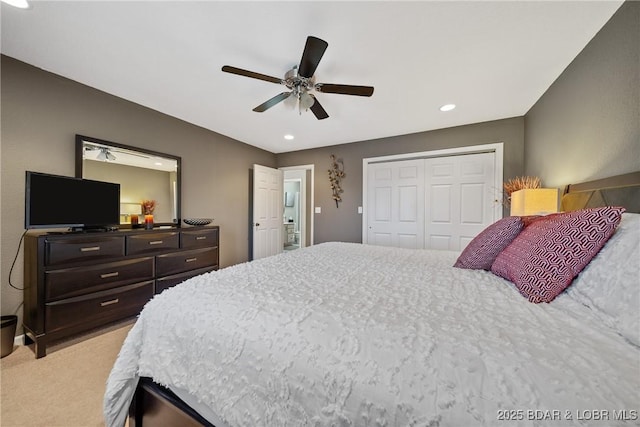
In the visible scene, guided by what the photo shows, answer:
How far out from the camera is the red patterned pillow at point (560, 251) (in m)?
0.85

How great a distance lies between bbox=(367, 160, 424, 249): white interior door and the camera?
138 inches

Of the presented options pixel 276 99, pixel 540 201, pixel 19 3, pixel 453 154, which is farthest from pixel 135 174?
pixel 453 154

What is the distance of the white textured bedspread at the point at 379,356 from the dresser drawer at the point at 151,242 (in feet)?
5.38

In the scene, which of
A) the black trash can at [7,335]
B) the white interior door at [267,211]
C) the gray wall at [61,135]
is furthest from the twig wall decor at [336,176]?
the black trash can at [7,335]

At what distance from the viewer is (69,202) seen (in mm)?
2031

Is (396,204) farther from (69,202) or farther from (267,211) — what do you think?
(69,202)

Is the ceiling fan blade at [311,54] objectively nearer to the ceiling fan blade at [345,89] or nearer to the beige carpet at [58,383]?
the ceiling fan blade at [345,89]

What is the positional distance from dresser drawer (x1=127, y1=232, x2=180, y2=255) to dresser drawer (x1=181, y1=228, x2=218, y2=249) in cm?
9

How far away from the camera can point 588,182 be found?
1578 mm

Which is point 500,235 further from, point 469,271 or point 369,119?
point 369,119

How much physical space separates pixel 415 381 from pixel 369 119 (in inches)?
118

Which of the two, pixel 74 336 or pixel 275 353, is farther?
pixel 74 336

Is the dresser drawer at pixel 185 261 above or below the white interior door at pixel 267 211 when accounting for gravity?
below

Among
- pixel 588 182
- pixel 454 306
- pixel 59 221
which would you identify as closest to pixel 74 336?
pixel 59 221
